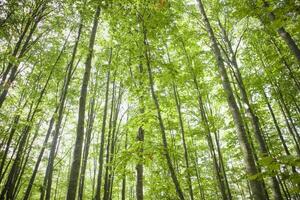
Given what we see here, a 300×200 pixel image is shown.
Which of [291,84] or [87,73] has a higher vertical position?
[291,84]

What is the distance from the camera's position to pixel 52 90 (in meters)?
14.3

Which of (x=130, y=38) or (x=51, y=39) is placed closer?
(x=130, y=38)

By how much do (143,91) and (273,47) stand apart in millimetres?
10385

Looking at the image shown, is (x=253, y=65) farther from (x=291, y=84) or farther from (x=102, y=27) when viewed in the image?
(x=102, y=27)

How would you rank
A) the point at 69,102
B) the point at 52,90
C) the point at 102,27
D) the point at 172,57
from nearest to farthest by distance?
the point at 102,27 → the point at 172,57 → the point at 52,90 → the point at 69,102

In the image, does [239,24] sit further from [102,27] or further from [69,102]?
[69,102]

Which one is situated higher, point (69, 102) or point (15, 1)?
point (69, 102)

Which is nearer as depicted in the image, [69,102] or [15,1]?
[15,1]

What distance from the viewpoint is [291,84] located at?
12.5 metres

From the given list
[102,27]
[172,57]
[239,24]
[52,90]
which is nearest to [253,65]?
[239,24]

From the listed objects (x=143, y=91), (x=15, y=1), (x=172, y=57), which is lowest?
(x=143, y=91)

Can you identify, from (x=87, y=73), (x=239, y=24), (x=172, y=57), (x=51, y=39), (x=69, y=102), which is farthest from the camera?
(x=69, y=102)

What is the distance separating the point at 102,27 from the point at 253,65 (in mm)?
9426

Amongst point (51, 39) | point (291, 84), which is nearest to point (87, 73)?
point (51, 39)
